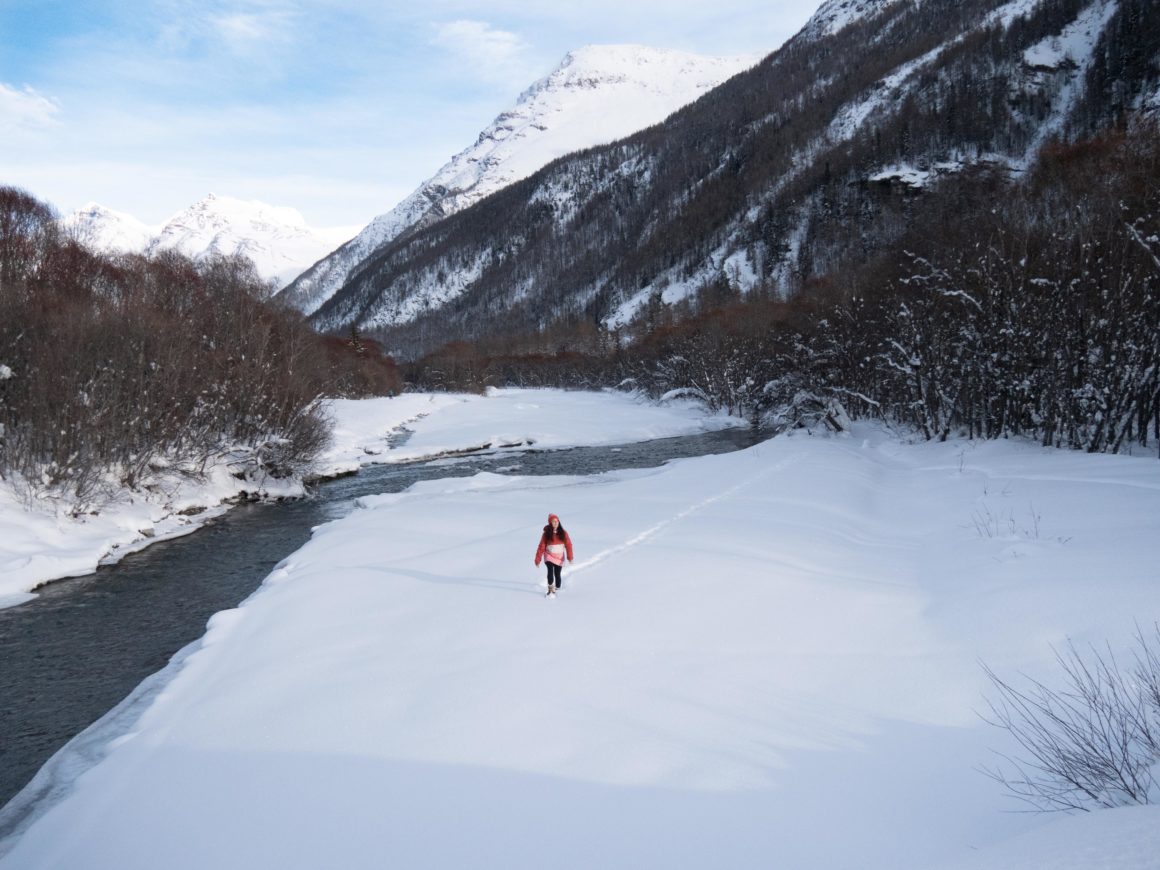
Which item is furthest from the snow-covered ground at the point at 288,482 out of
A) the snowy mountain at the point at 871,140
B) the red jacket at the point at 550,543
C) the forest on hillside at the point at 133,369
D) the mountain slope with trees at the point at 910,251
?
the snowy mountain at the point at 871,140

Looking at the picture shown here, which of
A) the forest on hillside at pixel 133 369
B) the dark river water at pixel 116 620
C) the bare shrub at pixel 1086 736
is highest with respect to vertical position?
the forest on hillside at pixel 133 369

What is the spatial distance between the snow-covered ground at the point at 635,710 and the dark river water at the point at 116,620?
92 centimetres

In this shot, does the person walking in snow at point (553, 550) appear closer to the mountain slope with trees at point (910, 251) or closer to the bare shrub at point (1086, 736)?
the bare shrub at point (1086, 736)

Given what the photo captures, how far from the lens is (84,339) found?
19.7 metres

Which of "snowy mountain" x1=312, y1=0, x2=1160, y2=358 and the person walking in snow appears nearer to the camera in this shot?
the person walking in snow

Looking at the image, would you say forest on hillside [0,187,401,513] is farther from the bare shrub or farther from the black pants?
the bare shrub

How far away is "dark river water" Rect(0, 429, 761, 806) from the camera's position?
8.96m

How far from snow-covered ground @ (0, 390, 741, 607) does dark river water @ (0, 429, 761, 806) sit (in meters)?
0.79

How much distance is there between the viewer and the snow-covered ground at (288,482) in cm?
1636

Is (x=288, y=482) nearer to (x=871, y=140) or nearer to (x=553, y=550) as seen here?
(x=553, y=550)

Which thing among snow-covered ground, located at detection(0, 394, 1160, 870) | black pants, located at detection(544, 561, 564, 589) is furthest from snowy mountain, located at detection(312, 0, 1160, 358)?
black pants, located at detection(544, 561, 564, 589)

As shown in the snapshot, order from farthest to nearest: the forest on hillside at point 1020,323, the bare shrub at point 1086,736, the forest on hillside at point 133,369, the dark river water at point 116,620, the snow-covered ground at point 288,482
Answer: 1. the forest on hillside at point 1020,323
2. the forest on hillside at point 133,369
3. the snow-covered ground at point 288,482
4. the dark river water at point 116,620
5. the bare shrub at point 1086,736

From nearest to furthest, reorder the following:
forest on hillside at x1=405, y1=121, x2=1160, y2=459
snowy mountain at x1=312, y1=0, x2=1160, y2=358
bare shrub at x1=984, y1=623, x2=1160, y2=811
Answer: bare shrub at x1=984, y1=623, x2=1160, y2=811 → forest on hillside at x1=405, y1=121, x2=1160, y2=459 → snowy mountain at x1=312, y1=0, x2=1160, y2=358

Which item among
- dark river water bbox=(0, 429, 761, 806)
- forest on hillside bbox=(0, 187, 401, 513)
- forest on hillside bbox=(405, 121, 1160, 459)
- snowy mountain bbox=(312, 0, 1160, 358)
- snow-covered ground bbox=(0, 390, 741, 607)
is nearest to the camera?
dark river water bbox=(0, 429, 761, 806)
